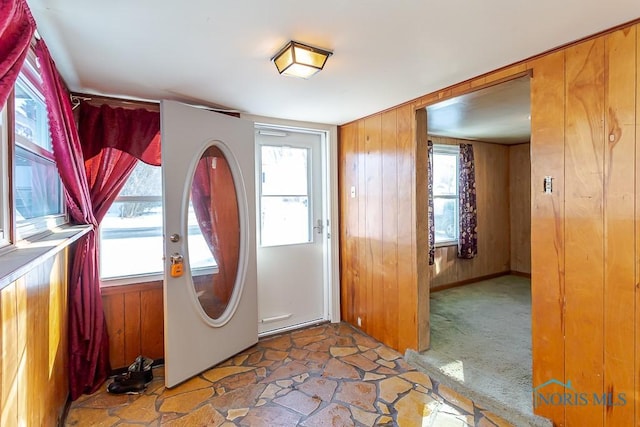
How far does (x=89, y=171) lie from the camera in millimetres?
2301

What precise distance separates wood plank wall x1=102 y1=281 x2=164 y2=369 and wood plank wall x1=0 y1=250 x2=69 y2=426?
416mm

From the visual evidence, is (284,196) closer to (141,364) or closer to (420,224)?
(420,224)

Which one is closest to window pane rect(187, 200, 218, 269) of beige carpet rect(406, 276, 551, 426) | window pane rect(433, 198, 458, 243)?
beige carpet rect(406, 276, 551, 426)

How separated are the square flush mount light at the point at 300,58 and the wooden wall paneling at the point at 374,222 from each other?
1.29 m

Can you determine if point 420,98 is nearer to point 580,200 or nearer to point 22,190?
point 580,200

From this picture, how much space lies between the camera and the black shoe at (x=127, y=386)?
7.14 ft

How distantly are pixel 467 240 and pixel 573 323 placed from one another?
2846 millimetres

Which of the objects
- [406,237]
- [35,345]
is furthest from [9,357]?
[406,237]

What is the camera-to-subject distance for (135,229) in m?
2.54

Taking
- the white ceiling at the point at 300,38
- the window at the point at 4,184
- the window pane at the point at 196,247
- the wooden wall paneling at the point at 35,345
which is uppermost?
the white ceiling at the point at 300,38

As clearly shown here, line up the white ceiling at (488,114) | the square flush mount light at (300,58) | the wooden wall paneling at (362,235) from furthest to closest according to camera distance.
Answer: the wooden wall paneling at (362,235) < the white ceiling at (488,114) < the square flush mount light at (300,58)

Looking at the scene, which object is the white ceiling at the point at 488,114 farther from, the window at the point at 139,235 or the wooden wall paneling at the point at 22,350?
the wooden wall paneling at the point at 22,350

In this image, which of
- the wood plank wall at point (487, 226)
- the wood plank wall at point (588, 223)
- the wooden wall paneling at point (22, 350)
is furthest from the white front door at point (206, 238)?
the wood plank wall at point (487, 226)

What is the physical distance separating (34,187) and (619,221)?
9.54ft
